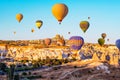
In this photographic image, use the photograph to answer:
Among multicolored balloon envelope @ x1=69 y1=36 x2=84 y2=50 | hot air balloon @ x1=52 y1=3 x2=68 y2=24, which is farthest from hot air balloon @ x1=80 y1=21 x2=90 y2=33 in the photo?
hot air balloon @ x1=52 y1=3 x2=68 y2=24

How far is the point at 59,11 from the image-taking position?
159 feet

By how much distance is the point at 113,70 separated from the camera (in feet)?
287

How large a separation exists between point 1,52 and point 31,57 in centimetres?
2039

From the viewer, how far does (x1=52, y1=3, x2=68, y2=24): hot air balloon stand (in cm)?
4825

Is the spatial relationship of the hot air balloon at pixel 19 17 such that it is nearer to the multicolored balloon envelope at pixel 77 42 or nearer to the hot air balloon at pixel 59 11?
the multicolored balloon envelope at pixel 77 42

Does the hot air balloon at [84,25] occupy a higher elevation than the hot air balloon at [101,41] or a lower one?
higher

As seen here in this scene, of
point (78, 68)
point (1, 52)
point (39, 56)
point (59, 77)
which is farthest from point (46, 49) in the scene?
point (59, 77)

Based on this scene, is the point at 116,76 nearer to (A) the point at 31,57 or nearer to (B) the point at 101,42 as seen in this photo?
(B) the point at 101,42

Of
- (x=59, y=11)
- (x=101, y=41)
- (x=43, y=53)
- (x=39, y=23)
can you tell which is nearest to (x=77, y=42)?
(x=39, y=23)

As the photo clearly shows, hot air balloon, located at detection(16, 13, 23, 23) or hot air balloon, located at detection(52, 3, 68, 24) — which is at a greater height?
hot air balloon, located at detection(16, 13, 23, 23)

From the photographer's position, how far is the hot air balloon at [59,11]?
4825 cm

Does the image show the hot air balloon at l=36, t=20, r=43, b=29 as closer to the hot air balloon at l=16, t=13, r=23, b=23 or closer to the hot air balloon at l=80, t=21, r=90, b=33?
the hot air balloon at l=16, t=13, r=23, b=23

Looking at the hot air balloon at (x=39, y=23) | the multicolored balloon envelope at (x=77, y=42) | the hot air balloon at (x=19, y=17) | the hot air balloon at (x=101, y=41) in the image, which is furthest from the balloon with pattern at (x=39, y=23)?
the hot air balloon at (x=101, y=41)

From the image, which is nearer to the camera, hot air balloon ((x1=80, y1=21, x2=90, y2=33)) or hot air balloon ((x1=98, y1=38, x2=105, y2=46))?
hot air balloon ((x1=80, y1=21, x2=90, y2=33))
